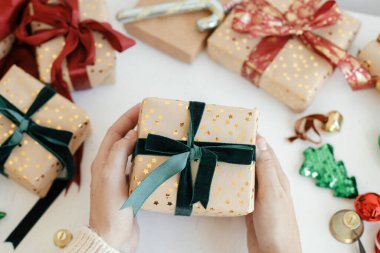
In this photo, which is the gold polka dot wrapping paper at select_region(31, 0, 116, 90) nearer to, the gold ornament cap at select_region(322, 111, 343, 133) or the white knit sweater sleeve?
the white knit sweater sleeve

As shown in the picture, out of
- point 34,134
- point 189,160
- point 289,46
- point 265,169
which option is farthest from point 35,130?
point 289,46

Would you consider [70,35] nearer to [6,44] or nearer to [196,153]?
[6,44]

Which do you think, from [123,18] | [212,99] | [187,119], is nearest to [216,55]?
[212,99]

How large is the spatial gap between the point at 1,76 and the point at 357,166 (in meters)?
0.78

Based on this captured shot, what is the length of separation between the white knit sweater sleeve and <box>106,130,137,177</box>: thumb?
11 centimetres

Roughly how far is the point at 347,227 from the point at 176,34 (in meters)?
0.54

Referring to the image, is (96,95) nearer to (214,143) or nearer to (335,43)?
(214,143)

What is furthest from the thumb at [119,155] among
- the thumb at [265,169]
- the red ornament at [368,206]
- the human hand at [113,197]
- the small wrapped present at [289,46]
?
the red ornament at [368,206]

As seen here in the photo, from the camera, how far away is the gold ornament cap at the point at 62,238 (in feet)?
2.84

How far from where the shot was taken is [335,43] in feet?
3.23

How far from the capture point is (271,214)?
2.58 feet

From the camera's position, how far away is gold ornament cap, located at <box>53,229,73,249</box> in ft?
2.84

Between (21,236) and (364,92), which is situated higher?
(364,92)

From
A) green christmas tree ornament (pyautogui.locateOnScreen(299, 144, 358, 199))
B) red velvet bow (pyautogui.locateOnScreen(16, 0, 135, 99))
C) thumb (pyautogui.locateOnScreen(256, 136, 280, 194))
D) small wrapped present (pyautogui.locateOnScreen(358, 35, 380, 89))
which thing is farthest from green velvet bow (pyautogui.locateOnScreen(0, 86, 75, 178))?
small wrapped present (pyautogui.locateOnScreen(358, 35, 380, 89))
